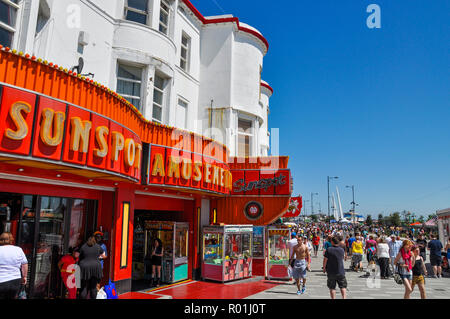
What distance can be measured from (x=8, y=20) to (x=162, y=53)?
5.07 meters

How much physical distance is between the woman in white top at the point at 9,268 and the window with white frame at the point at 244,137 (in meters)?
11.8

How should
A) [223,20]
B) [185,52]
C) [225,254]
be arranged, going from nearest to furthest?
[225,254] < [185,52] < [223,20]

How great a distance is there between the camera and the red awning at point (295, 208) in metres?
19.8

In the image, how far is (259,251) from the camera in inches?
566

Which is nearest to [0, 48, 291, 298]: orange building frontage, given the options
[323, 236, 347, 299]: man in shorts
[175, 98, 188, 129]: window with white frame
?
[175, 98, 188, 129]: window with white frame

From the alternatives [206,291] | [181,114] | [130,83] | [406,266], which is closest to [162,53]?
[130,83]

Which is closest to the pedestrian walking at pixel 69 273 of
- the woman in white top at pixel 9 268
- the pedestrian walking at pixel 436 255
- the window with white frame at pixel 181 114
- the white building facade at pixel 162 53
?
the woman in white top at pixel 9 268

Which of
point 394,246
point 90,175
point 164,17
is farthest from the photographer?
Answer: point 394,246

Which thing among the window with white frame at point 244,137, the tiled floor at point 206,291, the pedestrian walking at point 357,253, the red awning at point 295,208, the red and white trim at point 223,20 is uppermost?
the red and white trim at point 223,20

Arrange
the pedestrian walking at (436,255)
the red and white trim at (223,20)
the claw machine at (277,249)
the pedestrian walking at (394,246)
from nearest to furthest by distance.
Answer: the claw machine at (277,249), the pedestrian walking at (394,246), the pedestrian walking at (436,255), the red and white trim at (223,20)

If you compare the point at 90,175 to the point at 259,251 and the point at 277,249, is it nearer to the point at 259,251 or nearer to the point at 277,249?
the point at 259,251

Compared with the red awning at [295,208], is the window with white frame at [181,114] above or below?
above

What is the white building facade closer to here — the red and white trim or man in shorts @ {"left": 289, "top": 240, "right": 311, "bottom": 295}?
the red and white trim

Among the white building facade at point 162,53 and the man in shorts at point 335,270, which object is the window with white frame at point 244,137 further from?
the man in shorts at point 335,270
